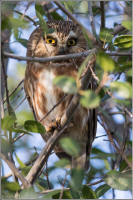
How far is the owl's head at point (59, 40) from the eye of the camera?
10.4ft

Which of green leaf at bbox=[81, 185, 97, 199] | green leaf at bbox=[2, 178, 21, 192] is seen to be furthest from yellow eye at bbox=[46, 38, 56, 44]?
green leaf at bbox=[2, 178, 21, 192]

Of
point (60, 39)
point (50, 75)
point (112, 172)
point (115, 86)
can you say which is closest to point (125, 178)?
point (112, 172)

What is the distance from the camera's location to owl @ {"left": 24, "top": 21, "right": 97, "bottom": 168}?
10.2 feet

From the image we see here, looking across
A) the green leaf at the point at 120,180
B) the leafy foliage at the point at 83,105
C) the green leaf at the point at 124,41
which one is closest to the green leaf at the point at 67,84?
the leafy foliage at the point at 83,105

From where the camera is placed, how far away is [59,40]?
126 inches

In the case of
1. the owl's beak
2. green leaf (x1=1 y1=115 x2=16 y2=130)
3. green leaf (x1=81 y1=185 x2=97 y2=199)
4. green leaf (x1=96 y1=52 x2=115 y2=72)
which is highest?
the owl's beak

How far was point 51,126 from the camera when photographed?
9.93ft

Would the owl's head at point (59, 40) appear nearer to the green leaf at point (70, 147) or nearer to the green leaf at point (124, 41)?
the green leaf at point (124, 41)

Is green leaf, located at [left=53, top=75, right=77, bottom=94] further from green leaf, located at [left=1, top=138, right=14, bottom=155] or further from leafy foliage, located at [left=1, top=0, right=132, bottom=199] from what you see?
green leaf, located at [left=1, top=138, right=14, bottom=155]

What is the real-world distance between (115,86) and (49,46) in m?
2.01

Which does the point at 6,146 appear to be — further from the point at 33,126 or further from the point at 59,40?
the point at 59,40

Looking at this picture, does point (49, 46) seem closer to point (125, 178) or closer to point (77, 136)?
point (77, 136)

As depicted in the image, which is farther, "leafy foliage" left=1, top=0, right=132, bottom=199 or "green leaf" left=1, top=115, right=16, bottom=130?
"green leaf" left=1, top=115, right=16, bottom=130

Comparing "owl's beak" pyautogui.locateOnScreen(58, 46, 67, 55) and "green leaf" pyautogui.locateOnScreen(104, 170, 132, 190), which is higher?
"owl's beak" pyautogui.locateOnScreen(58, 46, 67, 55)
